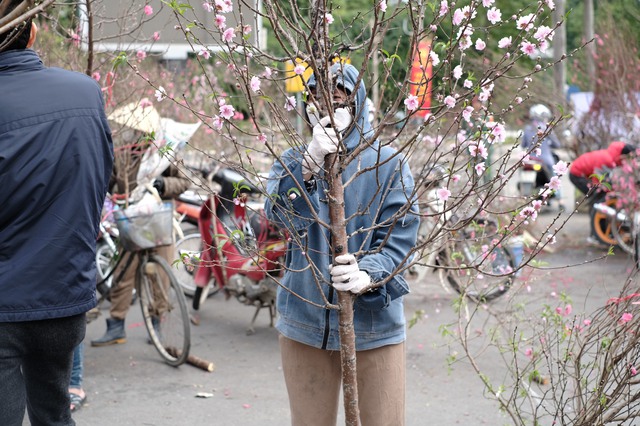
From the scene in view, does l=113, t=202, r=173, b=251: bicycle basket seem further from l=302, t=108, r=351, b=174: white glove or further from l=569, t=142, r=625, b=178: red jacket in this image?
l=569, t=142, r=625, b=178: red jacket

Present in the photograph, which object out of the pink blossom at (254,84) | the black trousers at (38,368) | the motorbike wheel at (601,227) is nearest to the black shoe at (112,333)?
the black trousers at (38,368)

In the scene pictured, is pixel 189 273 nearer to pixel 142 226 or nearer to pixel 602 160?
pixel 142 226

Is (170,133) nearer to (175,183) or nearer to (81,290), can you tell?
(175,183)

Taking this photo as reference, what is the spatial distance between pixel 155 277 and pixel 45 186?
10.7 ft

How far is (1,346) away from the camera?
2.85 meters

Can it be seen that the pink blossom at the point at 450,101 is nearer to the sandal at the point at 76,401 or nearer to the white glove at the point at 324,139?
the white glove at the point at 324,139

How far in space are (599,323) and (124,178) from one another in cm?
391

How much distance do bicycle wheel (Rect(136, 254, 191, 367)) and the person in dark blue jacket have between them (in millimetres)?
2879

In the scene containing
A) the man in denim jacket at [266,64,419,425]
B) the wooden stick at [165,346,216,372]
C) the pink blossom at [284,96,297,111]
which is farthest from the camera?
the wooden stick at [165,346,216,372]

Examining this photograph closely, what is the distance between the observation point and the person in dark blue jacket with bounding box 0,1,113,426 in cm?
285

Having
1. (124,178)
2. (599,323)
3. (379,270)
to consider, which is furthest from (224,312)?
(379,270)

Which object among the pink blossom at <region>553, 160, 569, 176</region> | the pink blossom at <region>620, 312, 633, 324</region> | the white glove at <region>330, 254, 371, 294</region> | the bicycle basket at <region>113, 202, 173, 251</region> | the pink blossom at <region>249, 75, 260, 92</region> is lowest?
the bicycle basket at <region>113, 202, 173, 251</region>

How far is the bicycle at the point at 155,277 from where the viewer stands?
580 cm

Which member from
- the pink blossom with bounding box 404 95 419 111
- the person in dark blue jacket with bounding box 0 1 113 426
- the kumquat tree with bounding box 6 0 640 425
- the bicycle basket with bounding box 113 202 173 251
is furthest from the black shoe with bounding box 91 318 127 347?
the pink blossom with bounding box 404 95 419 111
